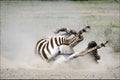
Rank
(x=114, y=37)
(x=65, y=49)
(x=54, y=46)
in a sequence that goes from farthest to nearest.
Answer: (x=114, y=37) < (x=54, y=46) < (x=65, y=49)

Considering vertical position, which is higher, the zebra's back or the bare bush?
the zebra's back

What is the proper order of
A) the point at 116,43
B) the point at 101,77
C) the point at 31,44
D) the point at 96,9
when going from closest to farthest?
the point at 101,77
the point at 31,44
the point at 116,43
the point at 96,9

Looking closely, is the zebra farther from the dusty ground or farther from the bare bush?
the bare bush

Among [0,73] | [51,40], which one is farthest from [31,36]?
[0,73]

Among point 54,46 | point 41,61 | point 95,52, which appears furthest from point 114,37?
point 41,61

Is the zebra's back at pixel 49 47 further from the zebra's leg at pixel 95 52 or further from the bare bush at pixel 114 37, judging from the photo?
the bare bush at pixel 114 37

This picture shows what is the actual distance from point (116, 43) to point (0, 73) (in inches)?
178

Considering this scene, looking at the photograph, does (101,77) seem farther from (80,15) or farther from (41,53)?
(80,15)

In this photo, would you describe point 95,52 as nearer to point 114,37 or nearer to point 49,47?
point 49,47

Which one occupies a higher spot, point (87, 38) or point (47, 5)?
point (87, 38)

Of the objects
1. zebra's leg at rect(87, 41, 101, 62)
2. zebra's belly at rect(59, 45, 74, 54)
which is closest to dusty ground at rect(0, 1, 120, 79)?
zebra's leg at rect(87, 41, 101, 62)

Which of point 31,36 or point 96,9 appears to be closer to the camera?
point 31,36

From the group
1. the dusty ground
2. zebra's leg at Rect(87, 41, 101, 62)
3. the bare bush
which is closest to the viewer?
the dusty ground

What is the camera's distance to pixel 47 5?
2856 centimetres
